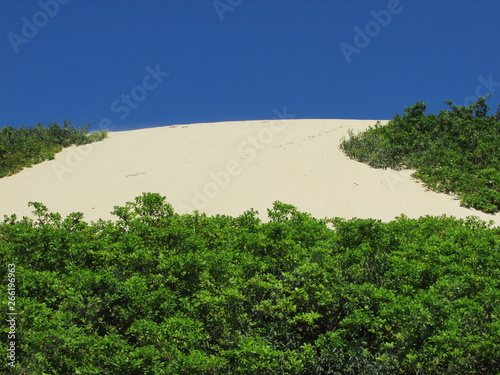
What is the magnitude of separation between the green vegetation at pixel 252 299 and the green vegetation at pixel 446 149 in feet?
19.2

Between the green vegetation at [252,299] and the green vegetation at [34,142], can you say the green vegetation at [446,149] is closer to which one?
the green vegetation at [252,299]

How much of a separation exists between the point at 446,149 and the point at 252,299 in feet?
42.2

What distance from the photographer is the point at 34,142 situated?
1886cm

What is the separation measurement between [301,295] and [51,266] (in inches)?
159

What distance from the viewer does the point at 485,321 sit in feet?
18.5

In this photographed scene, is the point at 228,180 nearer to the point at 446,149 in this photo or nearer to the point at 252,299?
the point at 446,149

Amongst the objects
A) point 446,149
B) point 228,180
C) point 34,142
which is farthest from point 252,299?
point 34,142

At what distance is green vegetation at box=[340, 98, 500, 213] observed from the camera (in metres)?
13.8

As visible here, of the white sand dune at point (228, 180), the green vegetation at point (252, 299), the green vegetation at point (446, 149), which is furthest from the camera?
the green vegetation at point (446, 149)

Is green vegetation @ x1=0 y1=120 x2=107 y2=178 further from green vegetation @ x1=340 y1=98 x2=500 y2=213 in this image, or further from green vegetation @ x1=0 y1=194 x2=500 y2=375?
green vegetation @ x1=340 y1=98 x2=500 y2=213

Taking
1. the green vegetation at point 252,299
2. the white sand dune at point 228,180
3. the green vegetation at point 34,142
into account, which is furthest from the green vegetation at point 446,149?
the green vegetation at point 34,142

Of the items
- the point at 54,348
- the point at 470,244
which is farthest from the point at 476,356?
the point at 54,348

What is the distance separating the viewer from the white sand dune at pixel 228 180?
492 inches

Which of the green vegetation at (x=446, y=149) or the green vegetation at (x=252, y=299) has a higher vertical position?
the green vegetation at (x=446, y=149)
